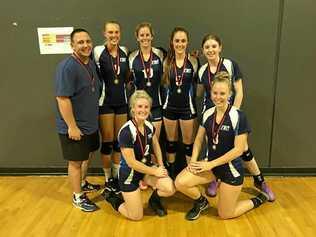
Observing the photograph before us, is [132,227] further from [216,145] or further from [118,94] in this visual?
[118,94]

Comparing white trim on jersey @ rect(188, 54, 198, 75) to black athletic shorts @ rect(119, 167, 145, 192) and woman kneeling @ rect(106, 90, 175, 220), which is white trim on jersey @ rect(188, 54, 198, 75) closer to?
woman kneeling @ rect(106, 90, 175, 220)

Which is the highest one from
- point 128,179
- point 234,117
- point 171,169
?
point 234,117

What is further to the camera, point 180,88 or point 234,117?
point 180,88

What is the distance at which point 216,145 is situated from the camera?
8.46 feet

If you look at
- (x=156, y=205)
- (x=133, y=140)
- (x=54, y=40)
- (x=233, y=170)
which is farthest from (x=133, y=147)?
(x=54, y=40)

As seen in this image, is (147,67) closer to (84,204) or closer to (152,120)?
(152,120)

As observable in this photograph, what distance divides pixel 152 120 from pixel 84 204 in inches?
36.3

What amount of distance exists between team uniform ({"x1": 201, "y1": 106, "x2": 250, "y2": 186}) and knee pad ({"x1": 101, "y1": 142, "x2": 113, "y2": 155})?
0.93 metres

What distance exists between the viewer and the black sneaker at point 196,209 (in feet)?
8.79

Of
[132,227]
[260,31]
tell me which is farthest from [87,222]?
[260,31]

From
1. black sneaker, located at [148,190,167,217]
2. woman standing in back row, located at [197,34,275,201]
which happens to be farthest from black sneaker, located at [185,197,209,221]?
woman standing in back row, located at [197,34,275,201]

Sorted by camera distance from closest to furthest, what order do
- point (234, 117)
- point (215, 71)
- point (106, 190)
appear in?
point (234, 117) → point (215, 71) → point (106, 190)

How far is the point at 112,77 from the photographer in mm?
2922

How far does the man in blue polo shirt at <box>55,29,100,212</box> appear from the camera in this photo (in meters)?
2.54
